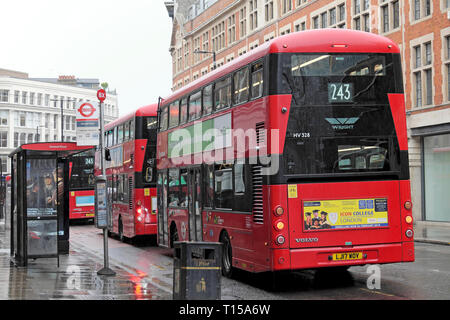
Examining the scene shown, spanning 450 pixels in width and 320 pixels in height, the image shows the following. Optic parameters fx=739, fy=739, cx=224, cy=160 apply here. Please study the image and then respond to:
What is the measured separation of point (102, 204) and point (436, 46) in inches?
850

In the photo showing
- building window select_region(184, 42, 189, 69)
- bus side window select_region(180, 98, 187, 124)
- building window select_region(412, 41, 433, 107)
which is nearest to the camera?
bus side window select_region(180, 98, 187, 124)

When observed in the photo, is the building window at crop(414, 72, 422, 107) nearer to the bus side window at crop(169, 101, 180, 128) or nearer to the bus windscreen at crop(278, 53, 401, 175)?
the bus side window at crop(169, 101, 180, 128)

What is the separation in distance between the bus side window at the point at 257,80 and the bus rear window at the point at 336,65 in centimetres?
68

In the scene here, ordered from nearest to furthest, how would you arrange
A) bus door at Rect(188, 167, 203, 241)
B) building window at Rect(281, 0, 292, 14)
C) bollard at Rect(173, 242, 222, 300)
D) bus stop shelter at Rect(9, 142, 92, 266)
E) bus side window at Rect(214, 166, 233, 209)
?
1. bollard at Rect(173, 242, 222, 300)
2. bus side window at Rect(214, 166, 233, 209)
3. bus stop shelter at Rect(9, 142, 92, 266)
4. bus door at Rect(188, 167, 203, 241)
5. building window at Rect(281, 0, 292, 14)

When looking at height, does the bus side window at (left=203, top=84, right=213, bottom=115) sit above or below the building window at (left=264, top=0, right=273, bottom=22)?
below

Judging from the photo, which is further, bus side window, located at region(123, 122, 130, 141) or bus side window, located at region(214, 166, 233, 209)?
bus side window, located at region(123, 122, 130, 141)

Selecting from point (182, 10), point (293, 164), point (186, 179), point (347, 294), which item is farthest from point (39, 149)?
point (182, 10)

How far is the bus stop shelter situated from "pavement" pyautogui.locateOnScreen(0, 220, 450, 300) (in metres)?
0.44

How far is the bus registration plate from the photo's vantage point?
12.3 meters

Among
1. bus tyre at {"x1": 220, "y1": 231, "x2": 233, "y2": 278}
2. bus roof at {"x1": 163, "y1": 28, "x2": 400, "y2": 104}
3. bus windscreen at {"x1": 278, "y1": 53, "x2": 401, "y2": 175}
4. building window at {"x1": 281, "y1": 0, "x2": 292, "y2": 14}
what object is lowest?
bus tyre at {"x1": 220, "y1": 231, "x2": 233, "y2": 278}

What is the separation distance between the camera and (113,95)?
445 feet

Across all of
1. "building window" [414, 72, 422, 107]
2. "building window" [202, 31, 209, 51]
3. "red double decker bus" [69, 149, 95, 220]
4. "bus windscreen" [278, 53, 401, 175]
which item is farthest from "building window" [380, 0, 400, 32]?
"building window" [202, 31, 209, 51]

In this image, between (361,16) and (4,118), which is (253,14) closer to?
(361,16)
